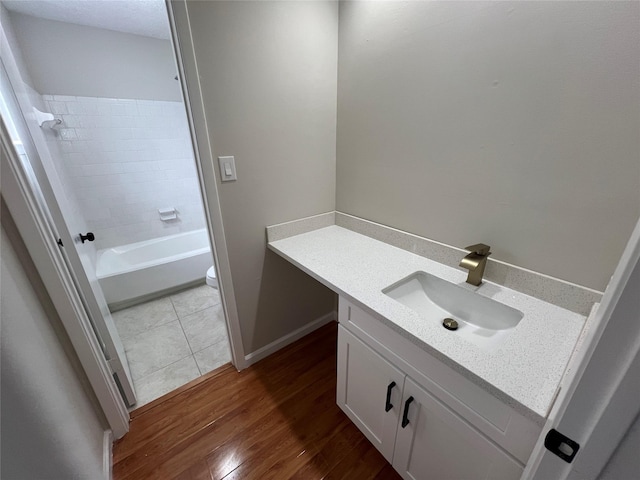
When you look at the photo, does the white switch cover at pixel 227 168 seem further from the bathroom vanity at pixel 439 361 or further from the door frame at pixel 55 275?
the door frame at pixel 55 275

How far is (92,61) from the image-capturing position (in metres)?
2.16

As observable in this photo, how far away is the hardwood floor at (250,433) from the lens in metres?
1.14

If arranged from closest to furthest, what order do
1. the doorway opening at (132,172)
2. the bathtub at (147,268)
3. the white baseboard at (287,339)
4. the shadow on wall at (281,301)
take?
the shadow on wall at (281,301)
the white baseboard at (287,339)
the doorway opening at (132,172)
the bathtub at (147,268)

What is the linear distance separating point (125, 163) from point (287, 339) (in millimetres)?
2342

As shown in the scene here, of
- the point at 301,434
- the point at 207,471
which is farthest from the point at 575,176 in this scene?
the point at 207,471

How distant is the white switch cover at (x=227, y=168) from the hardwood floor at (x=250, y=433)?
1.22m

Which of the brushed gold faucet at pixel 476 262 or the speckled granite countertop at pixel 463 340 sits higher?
the brushed gold faucet at pixel 476 262

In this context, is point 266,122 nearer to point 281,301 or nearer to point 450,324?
point 281,301

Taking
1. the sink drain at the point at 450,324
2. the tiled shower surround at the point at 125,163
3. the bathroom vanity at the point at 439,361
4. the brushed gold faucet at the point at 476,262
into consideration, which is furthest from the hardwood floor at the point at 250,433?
the tiled shower surround at the point at 125,163

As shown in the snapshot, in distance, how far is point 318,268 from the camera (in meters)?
1.17

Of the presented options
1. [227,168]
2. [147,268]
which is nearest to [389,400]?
[227,168]

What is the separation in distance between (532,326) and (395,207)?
0.76 metres

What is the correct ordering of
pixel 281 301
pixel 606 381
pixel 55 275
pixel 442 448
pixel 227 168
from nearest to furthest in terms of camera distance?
pixel 606 381, pixel 442 448, pixel 55 275, pixel 227 168, pixel 281 301

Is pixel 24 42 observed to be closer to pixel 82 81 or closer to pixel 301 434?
pixel 82 81
